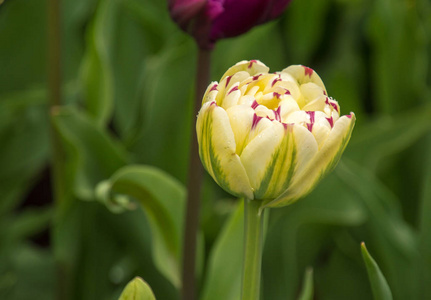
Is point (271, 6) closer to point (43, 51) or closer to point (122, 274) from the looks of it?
point (122, 274)

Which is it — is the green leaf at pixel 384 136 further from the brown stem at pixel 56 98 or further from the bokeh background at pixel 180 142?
the brown stem at pixel 56 98

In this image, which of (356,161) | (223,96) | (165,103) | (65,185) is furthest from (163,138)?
(223,96)

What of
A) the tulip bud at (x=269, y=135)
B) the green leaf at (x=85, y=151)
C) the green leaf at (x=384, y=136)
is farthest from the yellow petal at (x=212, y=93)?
the green leaf at (x=384, y=136)

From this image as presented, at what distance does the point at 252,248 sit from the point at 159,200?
320mm

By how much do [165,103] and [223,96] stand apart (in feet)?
1.74

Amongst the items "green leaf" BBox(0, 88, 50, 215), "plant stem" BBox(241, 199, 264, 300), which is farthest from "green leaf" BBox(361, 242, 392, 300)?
"green leaf" BBox(0, 88, 50, 215)

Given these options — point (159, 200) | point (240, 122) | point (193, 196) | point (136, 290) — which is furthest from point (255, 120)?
point (159, 200)

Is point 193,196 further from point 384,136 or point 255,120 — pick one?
point 384,136

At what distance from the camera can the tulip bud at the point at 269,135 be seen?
0.40 meters

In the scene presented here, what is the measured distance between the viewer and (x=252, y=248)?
0.45 m

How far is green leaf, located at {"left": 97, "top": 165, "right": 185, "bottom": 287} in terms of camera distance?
2.33 feet

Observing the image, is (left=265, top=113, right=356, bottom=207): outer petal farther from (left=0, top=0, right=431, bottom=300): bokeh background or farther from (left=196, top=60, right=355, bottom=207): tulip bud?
(left=0, top=0, right=431, bottom=300): bokeh background

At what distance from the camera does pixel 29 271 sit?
1136 mm

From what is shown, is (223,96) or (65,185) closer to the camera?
(223,96)
